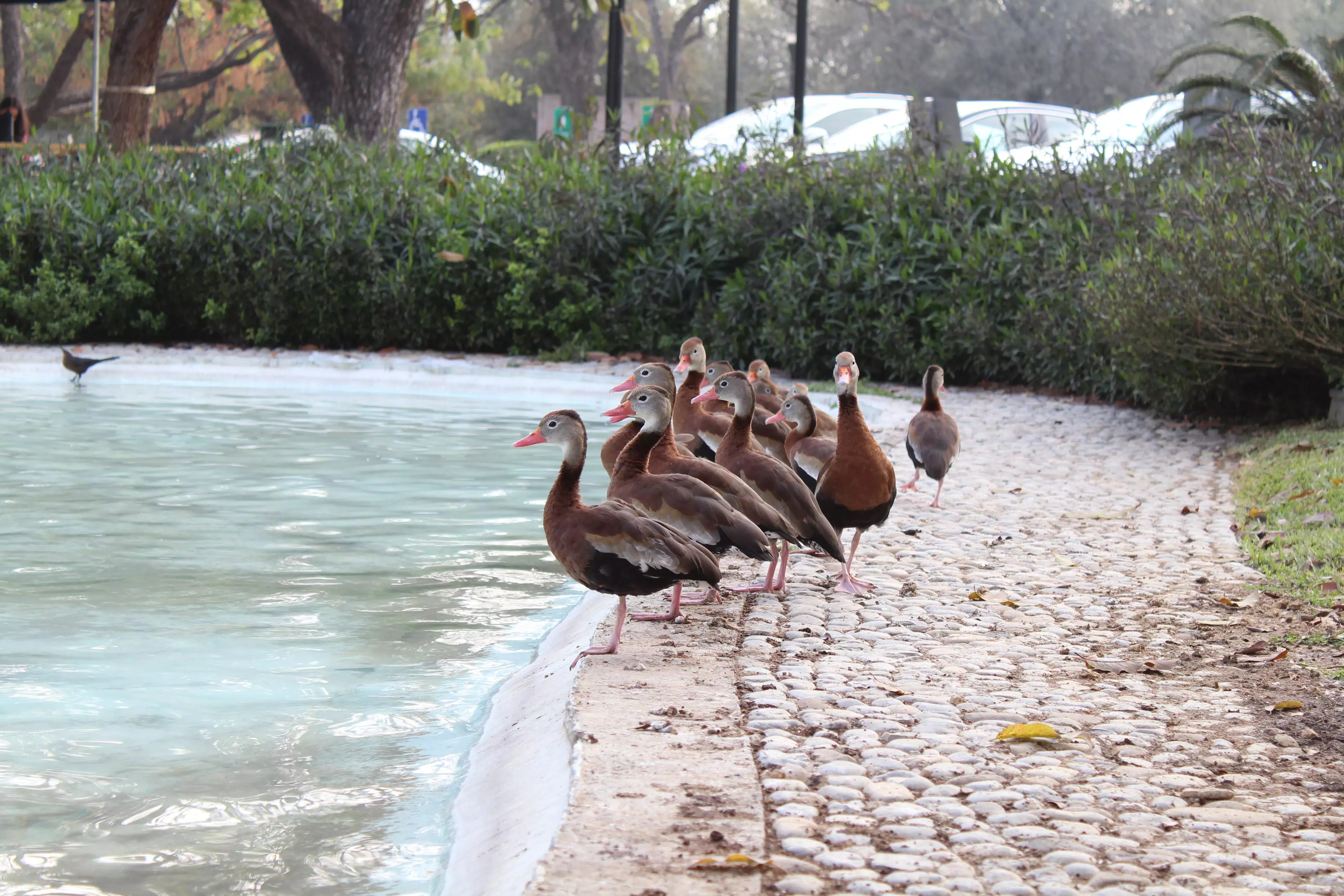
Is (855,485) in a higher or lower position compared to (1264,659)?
higher

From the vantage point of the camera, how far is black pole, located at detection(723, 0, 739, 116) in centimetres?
3225

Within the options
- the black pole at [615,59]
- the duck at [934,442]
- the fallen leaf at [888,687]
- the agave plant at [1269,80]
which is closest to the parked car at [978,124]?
the black pole at [615,59]

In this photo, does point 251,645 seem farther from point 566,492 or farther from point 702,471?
point 702,471

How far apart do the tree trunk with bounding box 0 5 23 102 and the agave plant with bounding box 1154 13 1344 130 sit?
28.1 metres

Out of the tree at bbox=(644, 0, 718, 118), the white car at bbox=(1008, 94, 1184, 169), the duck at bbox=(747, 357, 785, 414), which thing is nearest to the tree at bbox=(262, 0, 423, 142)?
the white car at bbox=(1008, 94, 1184, 169)

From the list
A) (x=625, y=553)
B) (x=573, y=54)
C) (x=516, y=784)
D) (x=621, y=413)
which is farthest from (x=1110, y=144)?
(x=573, y=54)

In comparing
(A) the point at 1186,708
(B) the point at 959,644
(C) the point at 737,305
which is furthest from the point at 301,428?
(A) the point at 1186,708

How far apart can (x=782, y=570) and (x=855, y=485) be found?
49cm

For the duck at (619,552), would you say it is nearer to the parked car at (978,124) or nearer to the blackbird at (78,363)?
the blackbird at (78,363)

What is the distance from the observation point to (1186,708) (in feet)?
15.2

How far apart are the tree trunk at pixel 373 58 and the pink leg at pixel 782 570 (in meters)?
15.6

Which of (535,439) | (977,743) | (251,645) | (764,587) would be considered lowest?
(251,645)

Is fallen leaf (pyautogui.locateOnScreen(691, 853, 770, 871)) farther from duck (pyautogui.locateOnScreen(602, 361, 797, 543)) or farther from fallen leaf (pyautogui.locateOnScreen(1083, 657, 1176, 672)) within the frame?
duck (pyautogui.locateOnScreen(602, 361, 797, 543))

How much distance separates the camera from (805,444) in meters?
7.07
